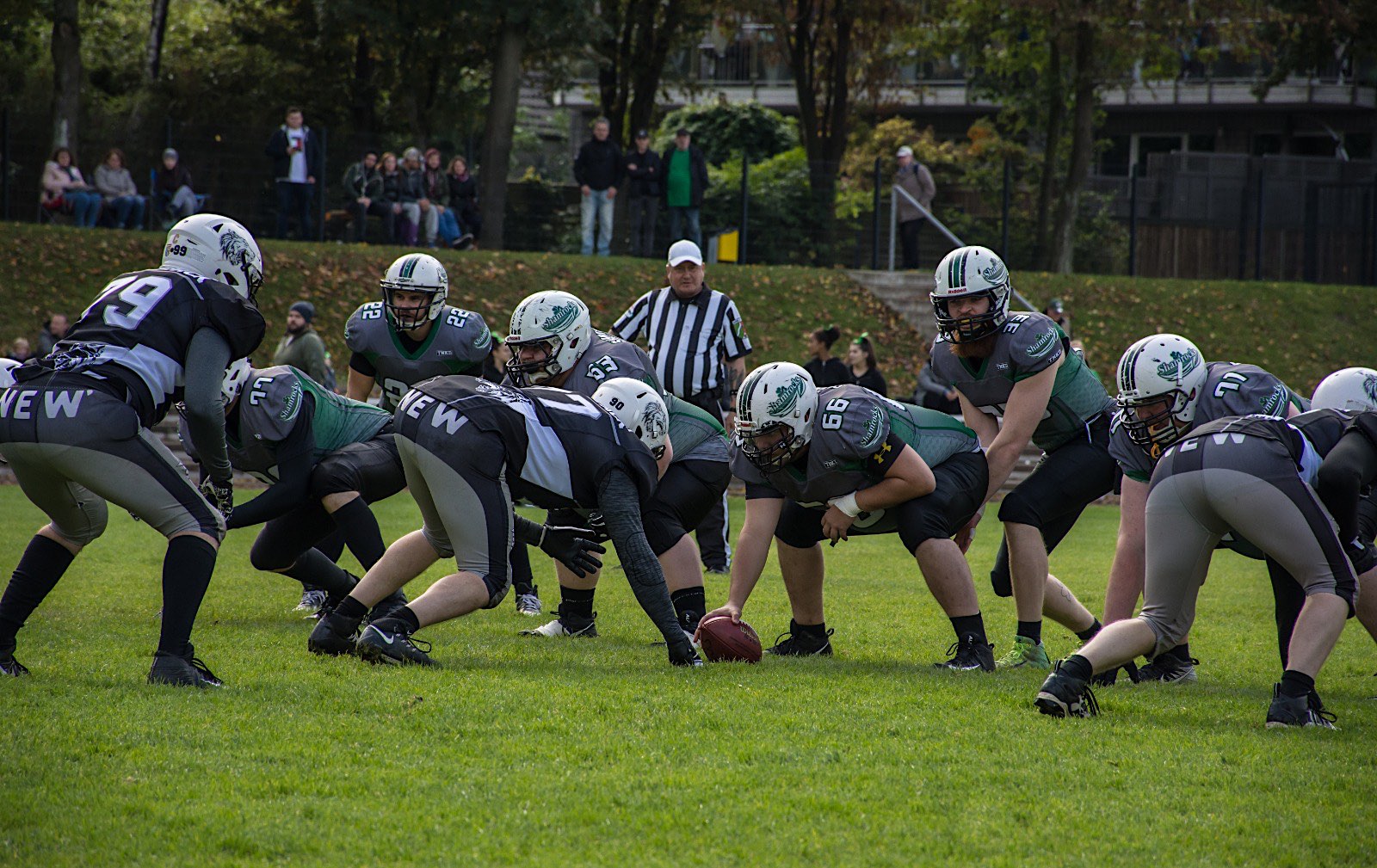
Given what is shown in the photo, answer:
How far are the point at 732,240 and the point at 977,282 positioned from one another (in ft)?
51.5

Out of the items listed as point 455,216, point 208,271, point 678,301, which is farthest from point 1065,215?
point 208,271

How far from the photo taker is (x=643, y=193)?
20406 millimetres

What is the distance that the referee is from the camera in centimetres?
1040

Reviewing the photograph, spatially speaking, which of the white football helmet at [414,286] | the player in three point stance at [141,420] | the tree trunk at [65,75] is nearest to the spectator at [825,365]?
the white football helmet at [414,286]

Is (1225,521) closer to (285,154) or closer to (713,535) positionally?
(713,535)

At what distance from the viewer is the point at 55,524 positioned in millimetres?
5875

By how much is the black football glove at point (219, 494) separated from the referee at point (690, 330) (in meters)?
4.26

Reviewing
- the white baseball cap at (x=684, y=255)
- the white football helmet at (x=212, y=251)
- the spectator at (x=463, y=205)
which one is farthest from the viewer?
the spectator at (x=463, y=205)

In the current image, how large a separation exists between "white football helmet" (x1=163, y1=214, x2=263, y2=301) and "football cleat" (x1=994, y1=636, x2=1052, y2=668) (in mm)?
3878

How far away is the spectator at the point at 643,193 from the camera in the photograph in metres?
20.0

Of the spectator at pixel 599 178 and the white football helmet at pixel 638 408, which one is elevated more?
the spectator at pixel 599 178

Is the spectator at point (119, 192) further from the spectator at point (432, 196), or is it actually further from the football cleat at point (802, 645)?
the football cleat at point (802, 645)

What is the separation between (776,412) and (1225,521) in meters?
1.95

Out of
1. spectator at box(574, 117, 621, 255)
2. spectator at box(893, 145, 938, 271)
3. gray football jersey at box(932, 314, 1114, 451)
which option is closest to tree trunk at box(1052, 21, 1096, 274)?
spectator at box(893, 145, 938, 271)
